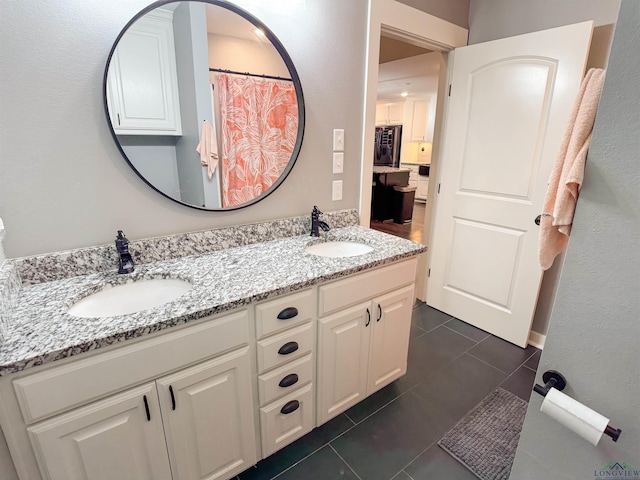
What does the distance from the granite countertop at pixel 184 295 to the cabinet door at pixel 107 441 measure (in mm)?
200

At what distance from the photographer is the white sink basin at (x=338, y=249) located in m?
1.72

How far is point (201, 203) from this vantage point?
1.48 metres

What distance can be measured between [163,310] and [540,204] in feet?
6.94

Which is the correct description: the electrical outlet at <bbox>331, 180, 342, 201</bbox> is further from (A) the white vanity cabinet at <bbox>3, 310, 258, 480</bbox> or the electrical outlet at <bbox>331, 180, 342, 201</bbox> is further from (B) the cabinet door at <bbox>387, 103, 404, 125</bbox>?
(B) the cabinet door at <bbox>387, 103, 404, 125</bbox>

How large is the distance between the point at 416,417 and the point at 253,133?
5.38ft

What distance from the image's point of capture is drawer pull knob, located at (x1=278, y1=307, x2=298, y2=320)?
1218mm

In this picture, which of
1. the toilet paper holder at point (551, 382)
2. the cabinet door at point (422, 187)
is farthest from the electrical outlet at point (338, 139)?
the cabinet door at point (422, 187)

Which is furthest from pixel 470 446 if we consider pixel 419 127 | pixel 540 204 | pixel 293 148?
pixel 419 127

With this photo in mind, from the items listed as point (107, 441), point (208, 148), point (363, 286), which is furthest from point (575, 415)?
point (208, 148)

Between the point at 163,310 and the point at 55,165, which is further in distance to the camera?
the point at 55,165

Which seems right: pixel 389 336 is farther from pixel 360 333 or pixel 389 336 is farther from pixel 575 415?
pixel 575 415

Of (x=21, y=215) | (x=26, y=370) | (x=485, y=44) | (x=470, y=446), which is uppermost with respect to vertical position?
(x=485, y=44)

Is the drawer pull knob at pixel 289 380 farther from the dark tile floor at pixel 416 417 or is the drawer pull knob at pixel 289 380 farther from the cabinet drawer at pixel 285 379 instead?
the dark tile floor at pixel 416 417

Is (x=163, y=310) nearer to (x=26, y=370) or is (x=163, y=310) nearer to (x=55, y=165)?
(x=26, y=370)
